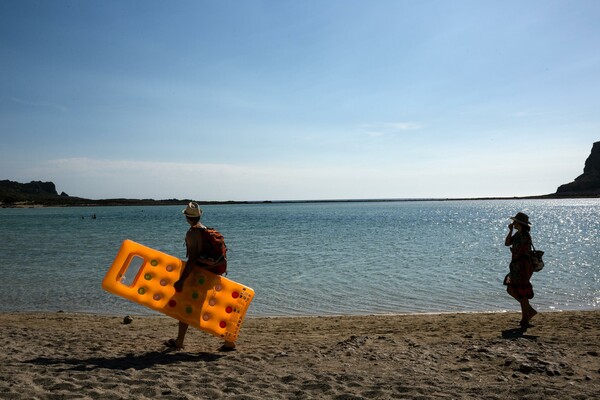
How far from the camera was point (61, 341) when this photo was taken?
6.80 meters

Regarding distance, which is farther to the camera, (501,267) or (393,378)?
(501,267)

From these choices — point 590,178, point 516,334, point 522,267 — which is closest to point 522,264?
point 522,267

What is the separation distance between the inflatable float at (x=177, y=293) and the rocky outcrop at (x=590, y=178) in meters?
170

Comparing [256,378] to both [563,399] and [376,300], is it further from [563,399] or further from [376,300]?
[376,300]

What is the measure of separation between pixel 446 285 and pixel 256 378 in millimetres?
10012

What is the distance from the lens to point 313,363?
18.6 feet

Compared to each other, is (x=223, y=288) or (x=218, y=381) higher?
(x=223, y=288)

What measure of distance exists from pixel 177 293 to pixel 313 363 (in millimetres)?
2112

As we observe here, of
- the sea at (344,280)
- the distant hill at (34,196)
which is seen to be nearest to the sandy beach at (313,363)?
the sea at (344,280)

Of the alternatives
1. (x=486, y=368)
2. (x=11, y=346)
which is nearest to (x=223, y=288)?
(x=11, y=346)

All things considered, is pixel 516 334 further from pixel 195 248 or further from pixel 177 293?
pixel 177 293

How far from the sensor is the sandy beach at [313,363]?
179 inches

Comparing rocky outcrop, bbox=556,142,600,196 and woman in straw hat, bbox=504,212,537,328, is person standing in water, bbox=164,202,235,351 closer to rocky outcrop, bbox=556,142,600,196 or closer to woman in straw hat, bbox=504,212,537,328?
woman in straw hat, bbox=504,212,537,328

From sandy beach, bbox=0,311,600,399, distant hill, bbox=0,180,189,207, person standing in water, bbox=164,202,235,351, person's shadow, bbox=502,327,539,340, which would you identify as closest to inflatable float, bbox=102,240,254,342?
person standing in water, bbox=164,202,235,351
